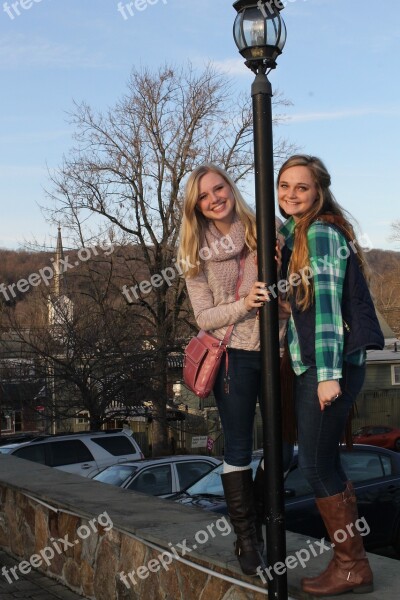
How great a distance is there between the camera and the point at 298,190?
361 cm

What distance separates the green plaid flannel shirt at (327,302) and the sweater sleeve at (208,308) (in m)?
0.30

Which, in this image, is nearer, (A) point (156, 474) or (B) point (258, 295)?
(B) point (258, 295)

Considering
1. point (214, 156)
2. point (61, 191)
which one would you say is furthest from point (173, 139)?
point (61, 191)

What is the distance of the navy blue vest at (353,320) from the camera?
3.34 metres

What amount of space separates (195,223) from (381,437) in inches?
1129

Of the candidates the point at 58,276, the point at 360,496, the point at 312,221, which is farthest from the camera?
the point at 58,276

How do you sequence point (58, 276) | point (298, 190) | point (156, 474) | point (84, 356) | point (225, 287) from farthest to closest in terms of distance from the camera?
1. point (58, 276)
2. point (84, 356)
3. point (156, 474)
4. point (225, 287)
5. point (298, 190)

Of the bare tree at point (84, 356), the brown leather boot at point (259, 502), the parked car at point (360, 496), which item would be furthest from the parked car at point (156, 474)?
the bare tree at point (84, 356)

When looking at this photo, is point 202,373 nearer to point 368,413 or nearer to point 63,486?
point 63,486

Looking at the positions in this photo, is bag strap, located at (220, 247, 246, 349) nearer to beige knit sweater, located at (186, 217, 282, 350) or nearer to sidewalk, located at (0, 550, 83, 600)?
beige knit sweater, located at (186, 217, 282, 350)

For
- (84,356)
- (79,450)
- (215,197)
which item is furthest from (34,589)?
(84,356)

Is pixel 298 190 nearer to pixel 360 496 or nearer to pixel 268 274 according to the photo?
pixel 268 274

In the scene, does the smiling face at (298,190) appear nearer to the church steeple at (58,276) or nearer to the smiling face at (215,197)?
the smiling face at (215,197)

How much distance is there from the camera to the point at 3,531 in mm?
7410
